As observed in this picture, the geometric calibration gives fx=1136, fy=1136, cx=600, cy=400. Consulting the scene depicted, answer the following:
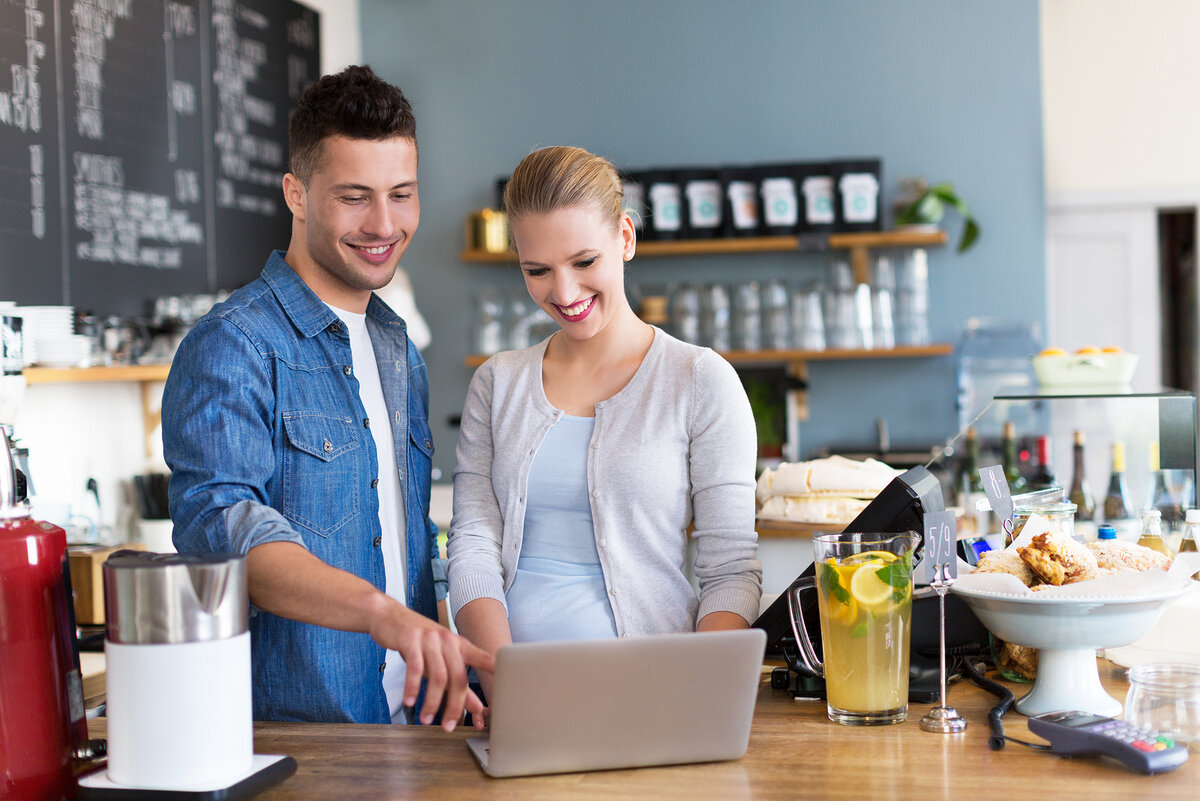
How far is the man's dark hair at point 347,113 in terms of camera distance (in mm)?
1534

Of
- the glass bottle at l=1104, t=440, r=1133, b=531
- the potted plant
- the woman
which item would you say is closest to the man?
the woman

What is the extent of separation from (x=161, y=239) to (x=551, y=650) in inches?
112

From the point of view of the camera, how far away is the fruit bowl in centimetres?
215

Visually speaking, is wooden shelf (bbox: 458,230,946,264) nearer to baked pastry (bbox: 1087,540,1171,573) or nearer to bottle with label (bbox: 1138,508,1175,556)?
bottle with label (bbox: 1138,508,1175,556)

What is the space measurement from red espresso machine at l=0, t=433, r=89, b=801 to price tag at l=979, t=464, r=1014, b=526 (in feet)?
3.58

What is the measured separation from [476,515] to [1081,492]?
1589 mm

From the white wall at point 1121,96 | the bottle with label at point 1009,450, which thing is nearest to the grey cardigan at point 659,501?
the bottle with label at point 1009,450

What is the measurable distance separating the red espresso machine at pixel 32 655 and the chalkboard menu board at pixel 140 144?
6.61ft

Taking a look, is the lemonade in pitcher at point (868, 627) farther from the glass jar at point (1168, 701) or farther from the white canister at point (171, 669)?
the white canister at point (171, 669)

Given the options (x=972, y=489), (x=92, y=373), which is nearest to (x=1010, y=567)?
(x=972, y=489)

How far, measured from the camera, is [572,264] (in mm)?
1552

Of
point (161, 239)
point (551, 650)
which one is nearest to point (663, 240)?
point (161, 239)

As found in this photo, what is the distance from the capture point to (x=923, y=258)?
4359 mm

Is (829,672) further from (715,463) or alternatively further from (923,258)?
(923,258)
